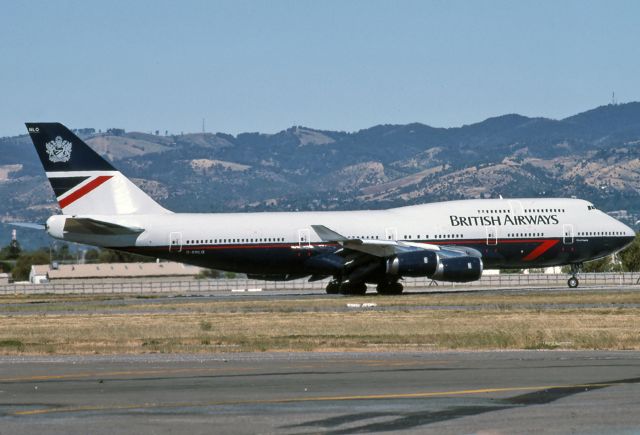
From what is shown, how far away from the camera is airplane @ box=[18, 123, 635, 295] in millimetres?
59344

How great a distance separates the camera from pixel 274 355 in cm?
2738

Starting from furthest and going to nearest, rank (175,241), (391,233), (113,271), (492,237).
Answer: (113,271), (391,233), (492,237), (175,241)

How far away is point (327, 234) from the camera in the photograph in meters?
58.1

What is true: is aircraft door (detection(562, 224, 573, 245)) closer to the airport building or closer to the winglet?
the winglet

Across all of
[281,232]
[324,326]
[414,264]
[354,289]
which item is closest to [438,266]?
[414,264]

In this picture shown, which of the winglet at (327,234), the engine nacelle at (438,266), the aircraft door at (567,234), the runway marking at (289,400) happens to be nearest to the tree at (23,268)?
the winglet at (327,234)

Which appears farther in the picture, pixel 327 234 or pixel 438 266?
pixel 327 234

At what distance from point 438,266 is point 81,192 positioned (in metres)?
17.5

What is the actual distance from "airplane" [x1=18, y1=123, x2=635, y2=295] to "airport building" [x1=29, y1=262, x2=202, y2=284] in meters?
102

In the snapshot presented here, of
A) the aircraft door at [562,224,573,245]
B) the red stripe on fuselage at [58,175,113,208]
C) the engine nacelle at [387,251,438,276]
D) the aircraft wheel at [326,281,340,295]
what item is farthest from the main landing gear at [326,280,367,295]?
the red stripe on fuselage at [58,175,113,208]

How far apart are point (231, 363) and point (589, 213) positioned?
41.1 meters

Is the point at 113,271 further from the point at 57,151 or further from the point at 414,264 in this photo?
the point at 414,264

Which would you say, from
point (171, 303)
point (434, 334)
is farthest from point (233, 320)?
point (171, 303)

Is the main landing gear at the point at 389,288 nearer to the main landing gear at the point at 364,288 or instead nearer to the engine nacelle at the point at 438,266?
the main landing gear at the point at 364,288
